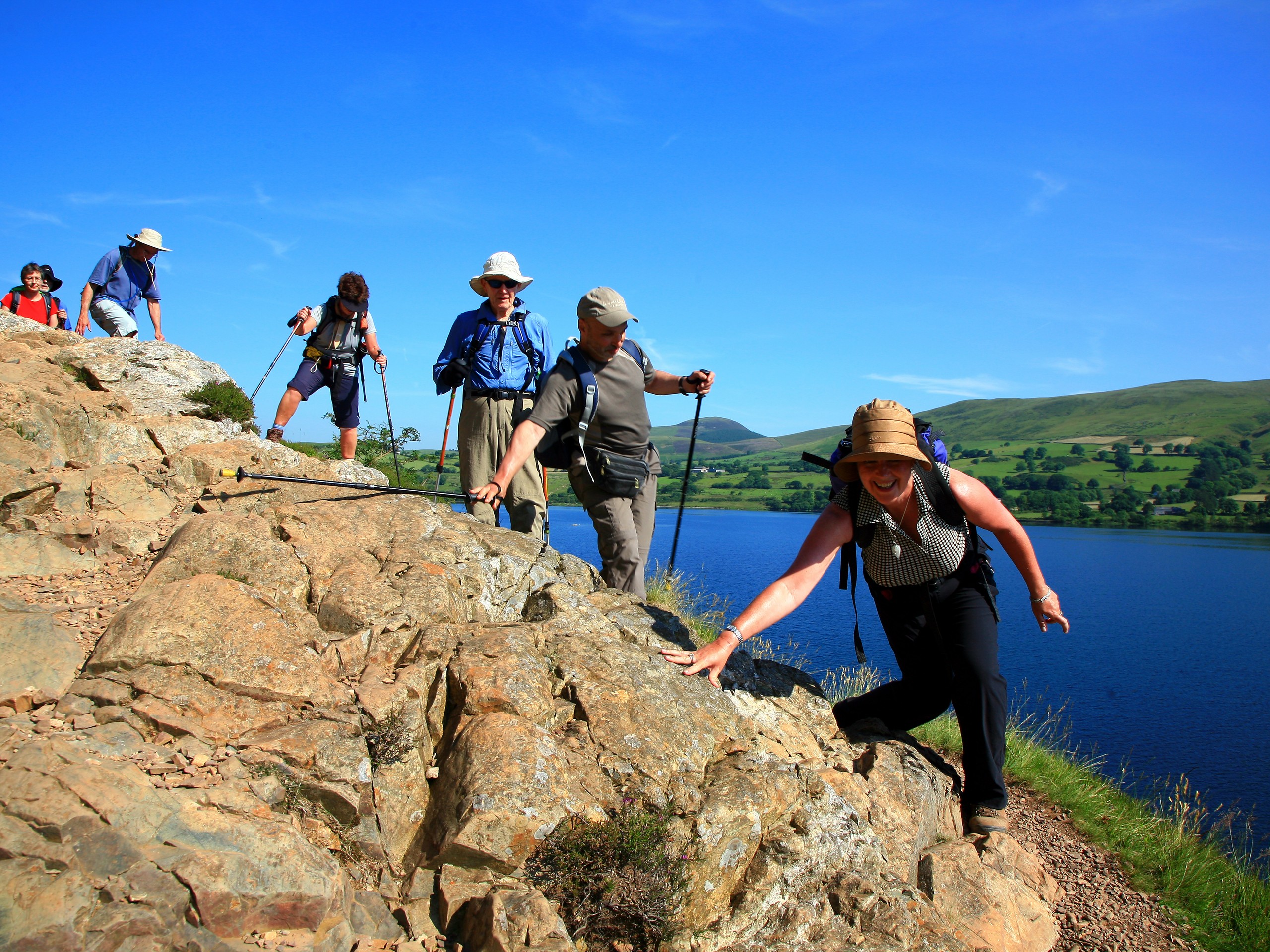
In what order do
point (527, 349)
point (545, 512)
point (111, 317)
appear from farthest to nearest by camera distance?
point (111, 317)
point (527, 349)
point (545, 512)

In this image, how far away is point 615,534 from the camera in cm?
638

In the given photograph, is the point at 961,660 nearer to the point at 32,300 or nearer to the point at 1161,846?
the point at 1161,846

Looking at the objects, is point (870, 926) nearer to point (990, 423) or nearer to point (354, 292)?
point (354, 292)

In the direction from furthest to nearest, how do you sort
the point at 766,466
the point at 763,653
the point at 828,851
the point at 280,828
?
the point at 766,466 < the point at 763,653 < the point at 828,851 < the point at 280,828

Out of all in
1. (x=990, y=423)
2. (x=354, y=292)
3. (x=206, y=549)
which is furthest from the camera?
(x=990, y=423)

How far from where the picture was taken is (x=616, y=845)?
3.69 m

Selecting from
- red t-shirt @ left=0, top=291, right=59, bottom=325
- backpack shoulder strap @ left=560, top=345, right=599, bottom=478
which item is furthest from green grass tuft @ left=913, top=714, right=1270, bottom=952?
red t-shirt @ left=0, top=291, right=59, bottom=325

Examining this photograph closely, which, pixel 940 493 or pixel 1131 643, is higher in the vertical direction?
pixel 940 493

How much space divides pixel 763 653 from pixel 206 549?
25.6 ft

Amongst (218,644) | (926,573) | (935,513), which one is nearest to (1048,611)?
(926,573)

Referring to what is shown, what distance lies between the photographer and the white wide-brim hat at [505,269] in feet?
24.6

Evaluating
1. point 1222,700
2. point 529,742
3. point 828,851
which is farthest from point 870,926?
point 1222,700

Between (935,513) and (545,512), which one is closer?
(935,513)

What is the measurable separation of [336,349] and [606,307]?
4.58m
